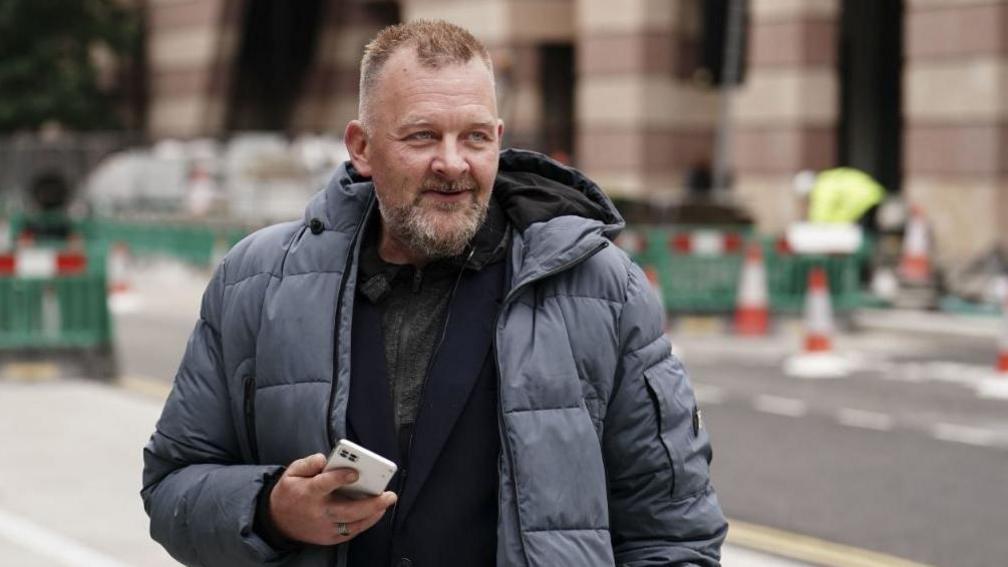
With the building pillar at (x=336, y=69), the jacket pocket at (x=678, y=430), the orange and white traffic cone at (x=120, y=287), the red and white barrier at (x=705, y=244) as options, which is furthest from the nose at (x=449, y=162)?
the building pillar at (x=336, y=69)

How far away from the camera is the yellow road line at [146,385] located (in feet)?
44.2

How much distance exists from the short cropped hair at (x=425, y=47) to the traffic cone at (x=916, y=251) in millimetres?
19347

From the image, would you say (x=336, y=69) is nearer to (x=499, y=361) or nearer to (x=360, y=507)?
(x=499, y=361)

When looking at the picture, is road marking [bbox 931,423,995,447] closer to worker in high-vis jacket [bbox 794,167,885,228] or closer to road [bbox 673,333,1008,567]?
road [bbox 673,333,1008,567]

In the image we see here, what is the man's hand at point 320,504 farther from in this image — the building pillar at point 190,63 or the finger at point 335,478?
the building pillar at point 190,63

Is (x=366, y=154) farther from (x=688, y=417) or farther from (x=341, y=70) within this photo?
(x=341, y=70)

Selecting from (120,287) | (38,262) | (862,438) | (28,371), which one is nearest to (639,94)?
(120,287)

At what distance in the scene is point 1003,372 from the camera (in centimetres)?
1418

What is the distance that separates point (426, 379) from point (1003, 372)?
12032 millimetres

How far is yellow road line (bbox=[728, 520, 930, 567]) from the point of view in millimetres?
7859

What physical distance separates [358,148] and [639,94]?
2722 cm

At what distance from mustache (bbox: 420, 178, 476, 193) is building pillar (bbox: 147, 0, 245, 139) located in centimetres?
4118

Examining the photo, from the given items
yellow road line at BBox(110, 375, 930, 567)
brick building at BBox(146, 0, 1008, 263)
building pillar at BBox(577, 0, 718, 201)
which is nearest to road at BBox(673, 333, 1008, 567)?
yellow road line at BBox(110, 375, 930, 567)

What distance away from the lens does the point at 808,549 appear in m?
8.09
